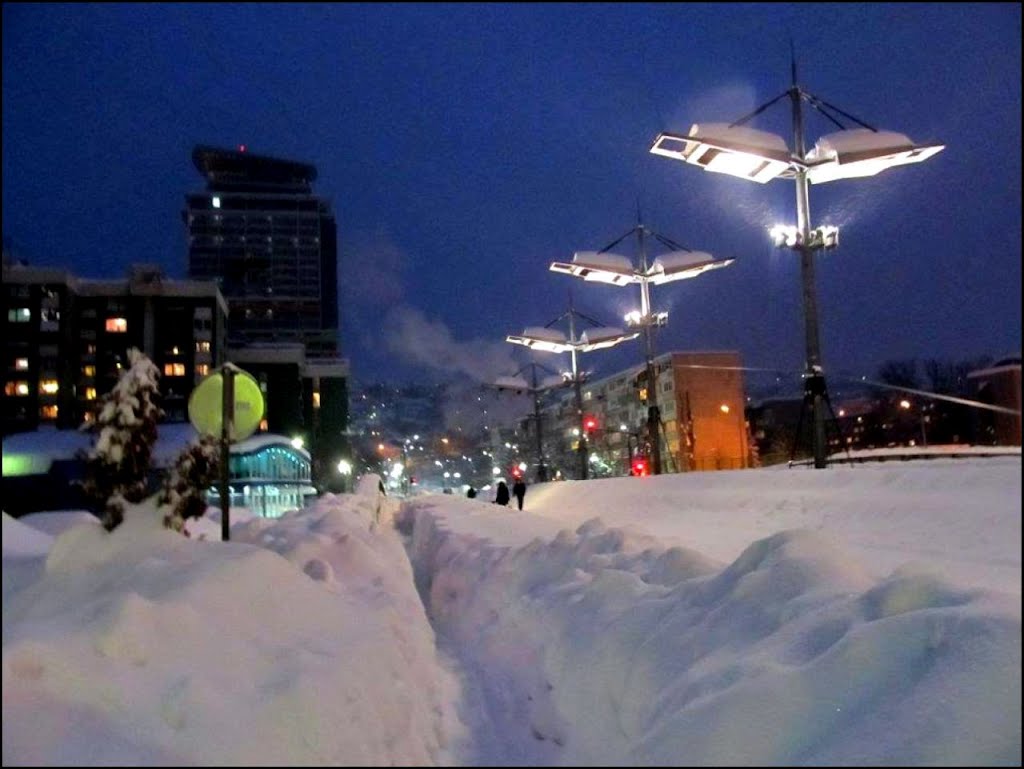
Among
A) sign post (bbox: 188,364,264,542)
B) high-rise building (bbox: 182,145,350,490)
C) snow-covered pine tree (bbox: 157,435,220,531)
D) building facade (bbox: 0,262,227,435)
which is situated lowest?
snow-covered pine tree (bbox: 157,435,220,531)

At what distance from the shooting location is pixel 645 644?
555 centimetres

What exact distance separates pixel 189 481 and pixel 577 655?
342cm

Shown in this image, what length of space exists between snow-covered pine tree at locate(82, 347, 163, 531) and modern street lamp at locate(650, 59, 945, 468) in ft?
30.0

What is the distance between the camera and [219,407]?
6992mm

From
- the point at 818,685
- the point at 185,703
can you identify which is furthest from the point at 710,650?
the point at 185,703

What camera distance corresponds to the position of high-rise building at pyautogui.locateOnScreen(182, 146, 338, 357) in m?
104

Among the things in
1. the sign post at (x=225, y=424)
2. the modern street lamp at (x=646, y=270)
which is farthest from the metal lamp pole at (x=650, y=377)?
the sign post at (x=225, y=424)

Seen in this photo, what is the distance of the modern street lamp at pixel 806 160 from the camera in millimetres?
13164

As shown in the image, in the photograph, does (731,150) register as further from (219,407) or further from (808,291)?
(219,407)

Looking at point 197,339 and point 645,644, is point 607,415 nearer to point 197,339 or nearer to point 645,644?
point 197,339

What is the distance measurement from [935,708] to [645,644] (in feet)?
7.44

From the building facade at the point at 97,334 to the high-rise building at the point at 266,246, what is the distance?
→ 35041 mm

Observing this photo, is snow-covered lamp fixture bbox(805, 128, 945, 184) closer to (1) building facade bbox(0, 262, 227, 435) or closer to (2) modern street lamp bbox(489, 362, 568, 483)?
(2) modern street lamp bbox(489, 362, 568, 483)

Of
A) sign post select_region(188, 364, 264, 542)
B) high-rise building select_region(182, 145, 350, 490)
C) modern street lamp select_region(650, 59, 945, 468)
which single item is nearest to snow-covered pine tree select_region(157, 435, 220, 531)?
sign post select_region(188, 364, 264, 542)
